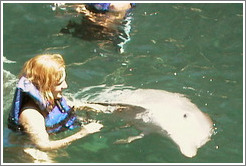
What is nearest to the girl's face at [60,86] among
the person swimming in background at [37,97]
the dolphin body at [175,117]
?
the person swimming in background at [37,97]

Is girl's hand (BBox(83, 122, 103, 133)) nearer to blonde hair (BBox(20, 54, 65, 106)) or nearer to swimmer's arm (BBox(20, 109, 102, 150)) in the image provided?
swimmer's arm (BBox(20, 109, 102, 150))

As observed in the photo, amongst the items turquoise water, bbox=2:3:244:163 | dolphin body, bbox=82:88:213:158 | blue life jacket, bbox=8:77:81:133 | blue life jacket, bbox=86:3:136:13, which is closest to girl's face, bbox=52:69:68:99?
blue life jacket, bbox=8:77:81:133

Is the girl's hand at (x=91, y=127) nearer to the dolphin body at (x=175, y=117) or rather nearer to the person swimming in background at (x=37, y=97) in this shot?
the person swimming in background at (x=37, y=97)

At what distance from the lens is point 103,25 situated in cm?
741

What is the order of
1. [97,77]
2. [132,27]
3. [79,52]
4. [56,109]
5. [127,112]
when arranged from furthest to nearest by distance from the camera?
1. [132,27]
2. [79,52]
3. [97,77]
4. [127,112]
5. [56,109]

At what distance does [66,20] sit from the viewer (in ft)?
26.0

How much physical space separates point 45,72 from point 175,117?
1.58 metres

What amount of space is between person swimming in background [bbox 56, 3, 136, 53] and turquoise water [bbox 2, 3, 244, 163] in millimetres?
126

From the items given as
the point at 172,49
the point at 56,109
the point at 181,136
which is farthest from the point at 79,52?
the point at 181,136

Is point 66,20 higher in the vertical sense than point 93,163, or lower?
higher

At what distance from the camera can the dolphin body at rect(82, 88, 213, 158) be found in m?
4.95

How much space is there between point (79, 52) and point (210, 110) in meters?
2.39

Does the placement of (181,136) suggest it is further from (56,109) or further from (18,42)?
(18,42)

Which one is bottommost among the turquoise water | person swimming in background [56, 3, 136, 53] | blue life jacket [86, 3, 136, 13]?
the turquoise water
